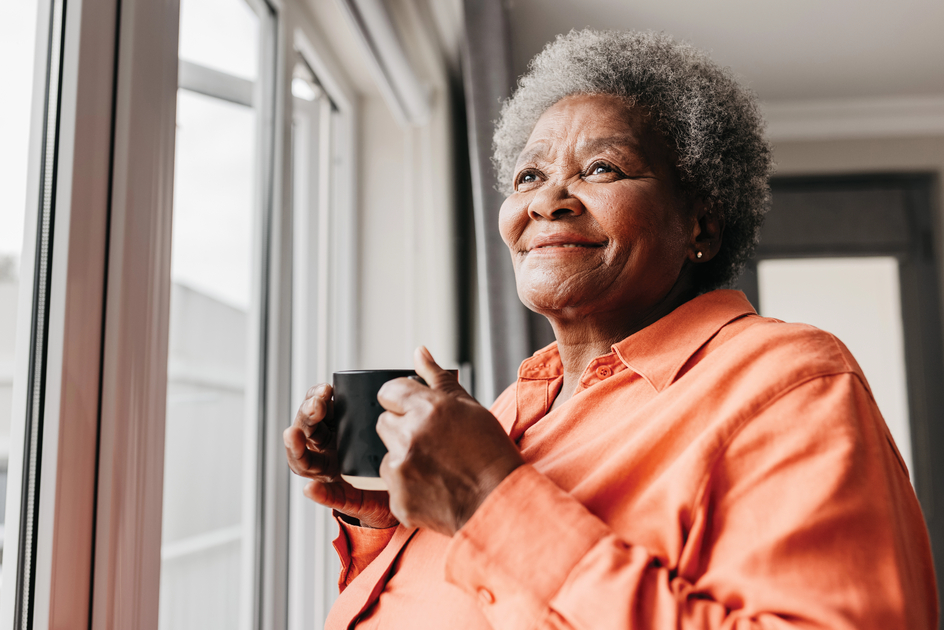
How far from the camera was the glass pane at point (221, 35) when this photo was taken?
1.07 m

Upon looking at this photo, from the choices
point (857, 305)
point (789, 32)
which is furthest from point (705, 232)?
point (857, 305)

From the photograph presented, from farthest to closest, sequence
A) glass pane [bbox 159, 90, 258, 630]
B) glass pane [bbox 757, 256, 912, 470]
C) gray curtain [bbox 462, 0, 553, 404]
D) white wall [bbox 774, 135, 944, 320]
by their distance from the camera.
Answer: white wall [bbox 774, 135, 944, 320], glass pane [bbox 757, 256, 912, 470], gray curtain [bbox 462, 0, 553, 404], glass pane [bbox 159, 90, 258, 630]

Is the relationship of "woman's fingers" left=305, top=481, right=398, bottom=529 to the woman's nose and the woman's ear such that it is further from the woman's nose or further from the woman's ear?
the woman's ear

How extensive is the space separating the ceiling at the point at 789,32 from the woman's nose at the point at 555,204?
1.77m

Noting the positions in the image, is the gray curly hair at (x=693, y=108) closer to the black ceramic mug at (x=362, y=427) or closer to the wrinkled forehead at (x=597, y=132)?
the wrinkled forehead at (x=597, y=132)

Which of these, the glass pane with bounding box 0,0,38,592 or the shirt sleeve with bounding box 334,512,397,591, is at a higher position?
the glass pane with bounding box 0,0,38,592

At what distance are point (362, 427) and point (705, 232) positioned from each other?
0.56 meters

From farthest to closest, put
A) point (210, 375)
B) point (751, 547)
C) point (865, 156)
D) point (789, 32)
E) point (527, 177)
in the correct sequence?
point (865, 156), point (789, 32), point (210, 375), point (527, 177), point (751, 547)

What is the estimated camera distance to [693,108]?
870 mm

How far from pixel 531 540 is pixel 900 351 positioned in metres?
3.38

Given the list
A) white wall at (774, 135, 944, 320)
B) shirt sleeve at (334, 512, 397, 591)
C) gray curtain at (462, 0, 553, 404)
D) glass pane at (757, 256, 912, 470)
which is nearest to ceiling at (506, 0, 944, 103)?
white wall at (774, 135, 944, 320)

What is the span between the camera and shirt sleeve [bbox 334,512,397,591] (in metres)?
0.85

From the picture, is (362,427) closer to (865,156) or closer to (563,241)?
(563,241)

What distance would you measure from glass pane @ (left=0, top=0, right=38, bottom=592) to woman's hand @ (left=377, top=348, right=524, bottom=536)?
0.41 metres
